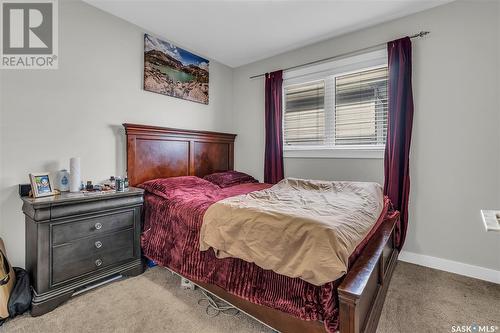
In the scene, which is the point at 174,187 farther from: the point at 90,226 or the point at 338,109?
the point at 338,109

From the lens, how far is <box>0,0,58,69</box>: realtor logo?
191 cm

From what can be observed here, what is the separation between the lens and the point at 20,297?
1.59 meters

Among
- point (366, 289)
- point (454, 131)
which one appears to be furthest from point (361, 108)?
point (366, 289)

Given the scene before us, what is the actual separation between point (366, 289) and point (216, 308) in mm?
1009

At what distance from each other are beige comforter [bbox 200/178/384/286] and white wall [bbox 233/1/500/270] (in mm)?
920

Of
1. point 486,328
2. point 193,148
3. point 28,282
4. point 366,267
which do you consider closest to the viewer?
point 366,267

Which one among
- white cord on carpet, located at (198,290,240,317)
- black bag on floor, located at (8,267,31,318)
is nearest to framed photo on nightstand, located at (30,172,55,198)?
black bag on floor, located at (8,267,31,318)

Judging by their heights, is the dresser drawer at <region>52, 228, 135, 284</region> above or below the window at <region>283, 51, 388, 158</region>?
below

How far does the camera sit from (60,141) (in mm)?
2113

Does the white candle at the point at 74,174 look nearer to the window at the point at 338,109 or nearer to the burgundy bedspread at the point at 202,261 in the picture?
the burgundy bedspread at the point at 202,261

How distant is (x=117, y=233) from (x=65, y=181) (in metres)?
0.64

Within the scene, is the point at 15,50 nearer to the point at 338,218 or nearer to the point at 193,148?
the point at 193,148

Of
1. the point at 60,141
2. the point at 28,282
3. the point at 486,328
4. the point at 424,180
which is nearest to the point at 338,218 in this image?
the point at 486,328

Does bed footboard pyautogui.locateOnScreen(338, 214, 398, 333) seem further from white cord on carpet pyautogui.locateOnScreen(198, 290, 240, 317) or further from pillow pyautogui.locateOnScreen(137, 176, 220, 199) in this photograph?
pillow pyautogui.locateOnScreen(137, 176, 220, 199)
